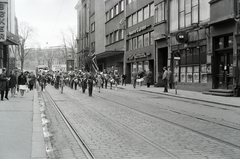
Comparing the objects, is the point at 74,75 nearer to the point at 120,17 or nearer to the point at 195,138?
the point at 120,17

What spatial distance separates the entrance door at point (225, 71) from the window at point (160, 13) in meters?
9.55

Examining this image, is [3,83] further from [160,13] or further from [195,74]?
[160,13]

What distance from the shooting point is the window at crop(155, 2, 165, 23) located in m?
31.5

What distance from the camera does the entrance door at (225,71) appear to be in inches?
858

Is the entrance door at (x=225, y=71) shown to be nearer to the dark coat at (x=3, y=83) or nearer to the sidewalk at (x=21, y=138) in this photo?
the dark coat at (x=3, y=83)

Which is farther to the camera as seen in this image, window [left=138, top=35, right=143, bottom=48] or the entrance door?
window [left=138, top=35, right=143, bottom=48]

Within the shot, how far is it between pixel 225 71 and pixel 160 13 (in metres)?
11.5

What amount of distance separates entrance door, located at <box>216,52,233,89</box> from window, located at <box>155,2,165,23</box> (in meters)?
9.55

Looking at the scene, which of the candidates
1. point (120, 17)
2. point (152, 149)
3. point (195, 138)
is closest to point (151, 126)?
point (195, 138)

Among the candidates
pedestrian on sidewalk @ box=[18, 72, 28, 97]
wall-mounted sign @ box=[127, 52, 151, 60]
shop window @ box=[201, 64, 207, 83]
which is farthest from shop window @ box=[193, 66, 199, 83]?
pedestrian on sidewalk @ box=[18, 72, 28, 97]

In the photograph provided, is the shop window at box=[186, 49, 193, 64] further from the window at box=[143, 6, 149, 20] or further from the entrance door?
the window at box=[143, 6, 149, 20]

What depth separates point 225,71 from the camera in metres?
22.3

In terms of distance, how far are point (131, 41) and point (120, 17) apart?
5.76 m

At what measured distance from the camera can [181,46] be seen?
28047 mm
